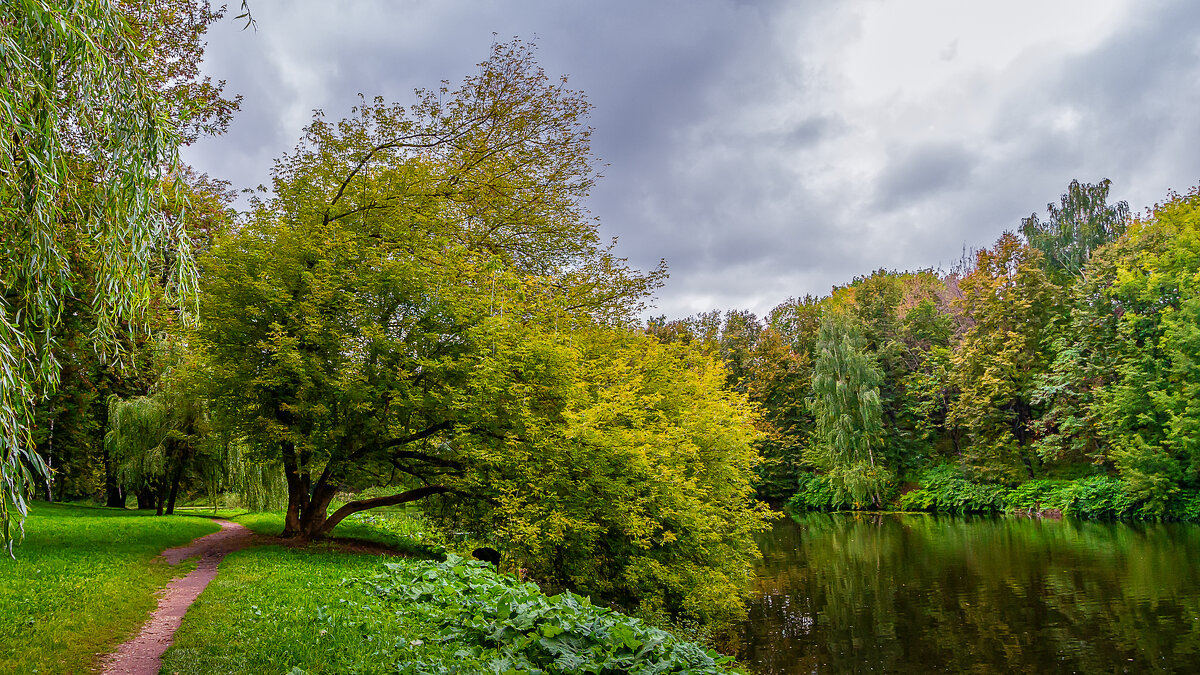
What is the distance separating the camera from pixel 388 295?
1424cm

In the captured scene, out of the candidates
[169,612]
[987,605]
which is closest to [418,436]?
[169,612]

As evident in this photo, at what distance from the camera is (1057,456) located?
3350 centimetres

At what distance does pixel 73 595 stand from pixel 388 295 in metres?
7.49

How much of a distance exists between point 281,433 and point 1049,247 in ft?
177

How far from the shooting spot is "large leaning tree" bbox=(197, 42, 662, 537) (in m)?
13.6

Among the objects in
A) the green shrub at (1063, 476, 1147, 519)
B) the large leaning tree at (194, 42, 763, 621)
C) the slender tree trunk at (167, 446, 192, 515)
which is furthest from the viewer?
the green shrub at (1063, 476, 1147, 519)

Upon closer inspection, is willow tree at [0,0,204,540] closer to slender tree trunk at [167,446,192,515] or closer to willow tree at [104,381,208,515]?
willow tree at [104,381,208,515]

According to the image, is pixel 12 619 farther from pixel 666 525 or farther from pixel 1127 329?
pixel 1127 329

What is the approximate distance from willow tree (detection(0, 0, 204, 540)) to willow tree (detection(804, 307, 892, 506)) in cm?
3851

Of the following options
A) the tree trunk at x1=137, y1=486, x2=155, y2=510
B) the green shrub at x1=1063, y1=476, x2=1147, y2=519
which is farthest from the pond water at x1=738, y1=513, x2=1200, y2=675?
the tree trunk at x1=137, y1=486, x2=155, y2=510

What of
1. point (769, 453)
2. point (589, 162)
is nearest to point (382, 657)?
point (589, 162)

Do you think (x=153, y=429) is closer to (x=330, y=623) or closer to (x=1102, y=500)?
(x=330, y=623)

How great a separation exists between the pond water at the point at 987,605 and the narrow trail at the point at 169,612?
9.36m

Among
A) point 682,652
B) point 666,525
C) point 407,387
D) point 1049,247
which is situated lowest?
point 682,652
